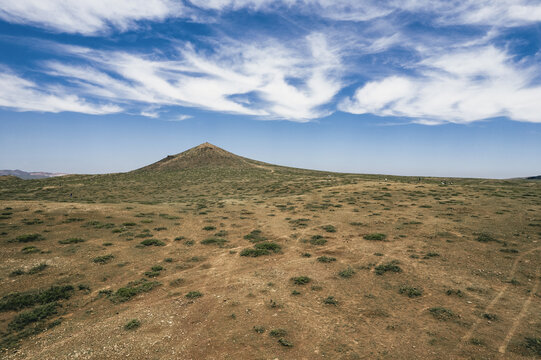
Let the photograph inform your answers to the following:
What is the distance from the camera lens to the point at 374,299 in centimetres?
1329

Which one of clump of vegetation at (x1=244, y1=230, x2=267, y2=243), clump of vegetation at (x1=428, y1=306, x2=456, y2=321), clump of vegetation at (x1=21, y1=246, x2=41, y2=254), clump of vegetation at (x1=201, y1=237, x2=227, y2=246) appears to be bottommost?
clump of vegetation at (x1=428, y1=306, x2=456, y2=321)

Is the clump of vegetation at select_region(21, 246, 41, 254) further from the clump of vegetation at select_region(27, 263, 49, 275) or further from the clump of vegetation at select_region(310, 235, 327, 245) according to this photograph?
the clump of vegetation at select_region(310, 235, 327, 245)

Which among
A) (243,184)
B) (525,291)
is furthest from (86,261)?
(243,184)

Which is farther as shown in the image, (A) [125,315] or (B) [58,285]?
(B) [58,285]

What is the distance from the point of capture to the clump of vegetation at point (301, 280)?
15.2 metres

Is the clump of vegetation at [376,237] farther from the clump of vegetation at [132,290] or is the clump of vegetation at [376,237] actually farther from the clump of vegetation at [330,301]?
the clump of vegetation at [132,290]

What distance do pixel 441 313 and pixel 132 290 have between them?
17.3m

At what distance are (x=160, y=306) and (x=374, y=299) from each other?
12083 millimetres

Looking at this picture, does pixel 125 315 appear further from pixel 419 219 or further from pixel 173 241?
pixel 419 219

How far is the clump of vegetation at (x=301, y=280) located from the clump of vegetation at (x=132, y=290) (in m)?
8.95

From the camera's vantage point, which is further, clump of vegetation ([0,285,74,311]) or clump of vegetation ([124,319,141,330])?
clump of vegetation ([0,285,74,311])

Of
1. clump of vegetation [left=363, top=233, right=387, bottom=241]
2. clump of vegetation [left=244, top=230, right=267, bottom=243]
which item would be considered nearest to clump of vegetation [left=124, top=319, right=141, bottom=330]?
clump of vegetation [left=244, top=230, right=267, bottom=243]

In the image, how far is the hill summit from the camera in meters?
108

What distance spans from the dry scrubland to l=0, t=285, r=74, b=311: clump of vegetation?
0.24ft
